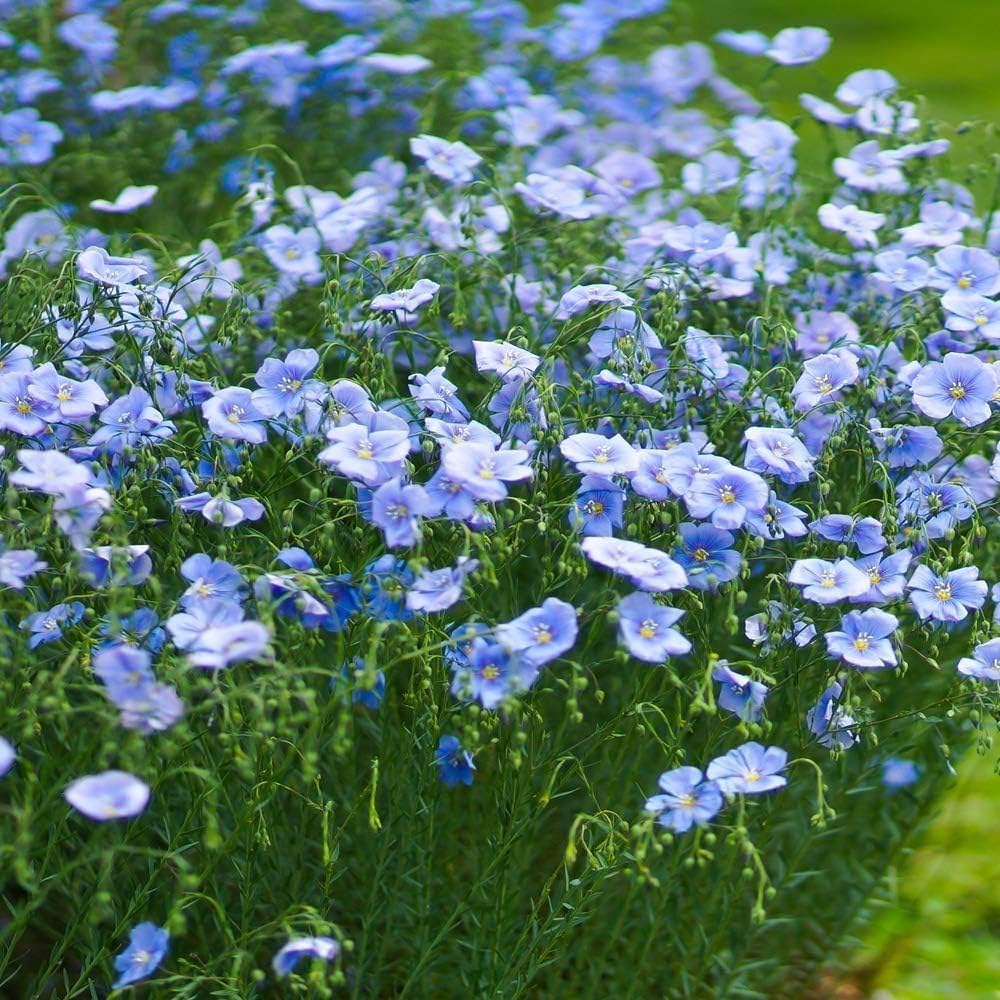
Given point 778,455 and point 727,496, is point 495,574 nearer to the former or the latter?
point 727,496

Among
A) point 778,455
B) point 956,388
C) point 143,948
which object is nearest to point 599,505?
point 778,455

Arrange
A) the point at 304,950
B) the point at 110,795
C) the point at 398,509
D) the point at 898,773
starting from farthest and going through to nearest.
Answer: the point at 898,773
the point at 398,509
the point at 304,950
the point at 110,795

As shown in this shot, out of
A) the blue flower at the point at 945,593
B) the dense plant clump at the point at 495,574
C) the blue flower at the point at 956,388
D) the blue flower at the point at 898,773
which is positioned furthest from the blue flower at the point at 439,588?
the blue flower at the point at 898,773

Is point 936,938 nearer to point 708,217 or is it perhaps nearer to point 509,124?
point 708,217

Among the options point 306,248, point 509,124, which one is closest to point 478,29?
point 509,124

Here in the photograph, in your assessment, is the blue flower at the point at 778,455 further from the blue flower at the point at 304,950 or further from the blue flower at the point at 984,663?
the blue flower at the point at 304,950

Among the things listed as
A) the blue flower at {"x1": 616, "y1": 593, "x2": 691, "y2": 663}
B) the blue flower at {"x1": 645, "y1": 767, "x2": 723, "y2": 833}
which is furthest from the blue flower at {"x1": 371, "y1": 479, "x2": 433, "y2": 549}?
the blue flower at {"x1": 645, "y1": 767, "x2": 723, "y2": 833}

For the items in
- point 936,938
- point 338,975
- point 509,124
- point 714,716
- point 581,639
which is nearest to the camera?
point 338,975
